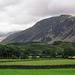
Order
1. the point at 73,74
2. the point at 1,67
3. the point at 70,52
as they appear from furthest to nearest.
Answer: the point at 70,52
the point at 1,67
the point at 73,74

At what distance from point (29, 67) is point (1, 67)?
1198 cm

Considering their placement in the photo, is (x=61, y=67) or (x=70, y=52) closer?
(x=61, y=67)

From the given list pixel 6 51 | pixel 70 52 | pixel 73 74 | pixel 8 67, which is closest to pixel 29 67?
pixel 8 67

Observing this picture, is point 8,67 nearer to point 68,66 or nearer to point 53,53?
point 68,66

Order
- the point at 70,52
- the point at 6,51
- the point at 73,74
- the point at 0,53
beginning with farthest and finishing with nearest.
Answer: the point at 70,52
the point at 6,51
the point at 0,53
the point at 73,74

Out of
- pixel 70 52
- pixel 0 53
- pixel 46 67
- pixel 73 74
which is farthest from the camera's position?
pixel 70 52

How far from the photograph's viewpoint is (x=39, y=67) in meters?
57.1

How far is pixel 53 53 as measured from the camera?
162 meters

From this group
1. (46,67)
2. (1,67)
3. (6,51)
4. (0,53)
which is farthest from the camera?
(6,51)

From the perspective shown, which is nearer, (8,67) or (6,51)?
(8,67)

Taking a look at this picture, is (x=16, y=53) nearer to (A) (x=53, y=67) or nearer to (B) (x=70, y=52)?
(B) (x=70, y=52)

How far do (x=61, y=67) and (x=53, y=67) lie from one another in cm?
298

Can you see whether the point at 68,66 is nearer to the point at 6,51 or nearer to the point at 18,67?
the point at 18,67

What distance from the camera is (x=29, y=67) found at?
5759 cm
